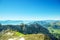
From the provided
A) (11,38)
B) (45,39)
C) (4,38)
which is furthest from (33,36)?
(4,38)

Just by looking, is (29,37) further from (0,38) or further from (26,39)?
(0,38)

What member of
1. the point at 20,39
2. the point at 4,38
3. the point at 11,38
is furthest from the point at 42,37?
the point at 4,38

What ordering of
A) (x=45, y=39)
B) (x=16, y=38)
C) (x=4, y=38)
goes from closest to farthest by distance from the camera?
1. (x=45, y=39)
2. (x=16, y=38)
3. (x=4, y=38)

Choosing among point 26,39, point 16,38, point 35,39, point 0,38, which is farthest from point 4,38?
point 35,39

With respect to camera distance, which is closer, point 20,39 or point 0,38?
point 20,39

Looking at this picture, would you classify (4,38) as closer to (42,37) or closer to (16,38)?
(16,38)

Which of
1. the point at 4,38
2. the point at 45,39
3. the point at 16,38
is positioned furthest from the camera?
the point at 4,38

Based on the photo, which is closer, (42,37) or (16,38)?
(42,37)

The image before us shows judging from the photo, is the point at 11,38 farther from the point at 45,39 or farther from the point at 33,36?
the point at 45,39
